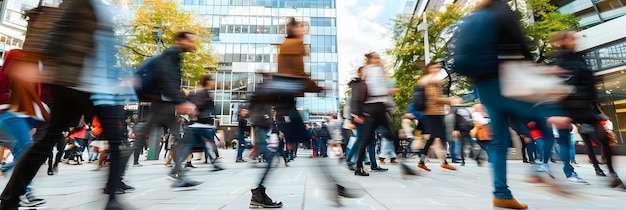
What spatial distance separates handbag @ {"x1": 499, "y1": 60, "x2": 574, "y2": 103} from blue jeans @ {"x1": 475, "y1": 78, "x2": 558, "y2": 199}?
0.15 meters

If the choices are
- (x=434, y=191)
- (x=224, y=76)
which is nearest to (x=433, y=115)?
(x=434, y=191)

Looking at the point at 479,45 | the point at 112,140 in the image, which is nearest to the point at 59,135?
the point at 112,140

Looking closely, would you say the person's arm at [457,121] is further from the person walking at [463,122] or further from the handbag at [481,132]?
the handbag at [481,132]

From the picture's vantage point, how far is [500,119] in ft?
8.66

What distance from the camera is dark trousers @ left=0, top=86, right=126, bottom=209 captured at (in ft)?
7.22

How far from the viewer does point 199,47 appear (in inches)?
842

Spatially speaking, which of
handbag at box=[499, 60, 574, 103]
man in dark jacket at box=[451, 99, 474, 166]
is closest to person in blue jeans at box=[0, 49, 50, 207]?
handbag at box=[499, 60, 574, 103]

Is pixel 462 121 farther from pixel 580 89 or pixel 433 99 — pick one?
pixel 580 89

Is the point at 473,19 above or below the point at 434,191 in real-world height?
above

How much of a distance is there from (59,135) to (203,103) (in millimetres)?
Answer: 4291

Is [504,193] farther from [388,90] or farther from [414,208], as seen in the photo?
[388,90]

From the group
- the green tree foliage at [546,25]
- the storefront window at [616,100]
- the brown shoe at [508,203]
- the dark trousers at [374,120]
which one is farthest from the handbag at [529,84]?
the green tree foliage at [546,25]

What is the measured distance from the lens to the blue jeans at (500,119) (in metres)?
2.45

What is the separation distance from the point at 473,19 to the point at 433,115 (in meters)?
3.27
